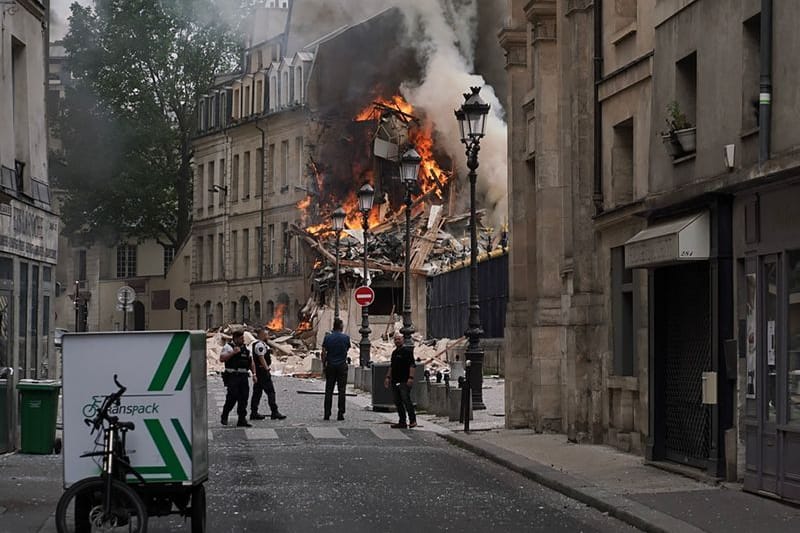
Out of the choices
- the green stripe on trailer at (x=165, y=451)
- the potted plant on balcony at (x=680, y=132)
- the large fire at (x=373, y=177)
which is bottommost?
the green stripe on trailer at (x=165, y=451)

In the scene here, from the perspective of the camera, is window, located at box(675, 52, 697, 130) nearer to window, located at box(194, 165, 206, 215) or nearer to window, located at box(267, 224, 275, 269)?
window, located at box(267, 224, 275, 269)

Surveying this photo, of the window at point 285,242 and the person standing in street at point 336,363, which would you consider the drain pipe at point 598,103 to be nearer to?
the person standing in street at point 336,363

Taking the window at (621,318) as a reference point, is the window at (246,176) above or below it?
above

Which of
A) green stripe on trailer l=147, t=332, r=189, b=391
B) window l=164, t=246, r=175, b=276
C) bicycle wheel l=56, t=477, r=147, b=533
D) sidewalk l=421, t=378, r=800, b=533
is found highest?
window l=164, t=246, r=175, b=276

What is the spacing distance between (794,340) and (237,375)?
1430 cm

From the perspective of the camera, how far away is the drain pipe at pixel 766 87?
51.2 ft

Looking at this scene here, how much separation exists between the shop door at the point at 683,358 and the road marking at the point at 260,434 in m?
7.89

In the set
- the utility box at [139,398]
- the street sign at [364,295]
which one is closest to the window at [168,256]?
the street sign at [364,295]

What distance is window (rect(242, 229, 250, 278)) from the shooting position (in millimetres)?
85812

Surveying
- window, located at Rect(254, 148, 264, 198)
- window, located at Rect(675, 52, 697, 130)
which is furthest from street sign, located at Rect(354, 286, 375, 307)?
window, located at Rect(254, 148, 264, 198)

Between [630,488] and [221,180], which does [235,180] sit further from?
[630,488]

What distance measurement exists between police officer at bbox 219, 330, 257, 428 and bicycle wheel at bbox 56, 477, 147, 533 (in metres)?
15.5

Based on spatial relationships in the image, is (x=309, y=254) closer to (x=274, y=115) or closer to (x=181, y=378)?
(x=274, y=115)

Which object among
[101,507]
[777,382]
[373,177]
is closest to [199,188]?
[373,177]
